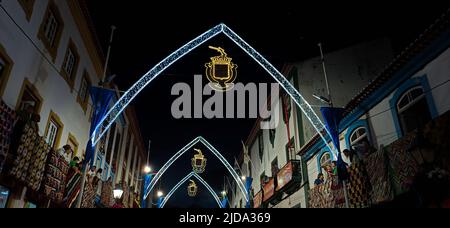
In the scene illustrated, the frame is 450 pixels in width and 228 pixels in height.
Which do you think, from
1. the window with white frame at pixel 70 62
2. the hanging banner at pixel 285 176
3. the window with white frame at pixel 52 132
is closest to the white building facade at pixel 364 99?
the hanging banner at pixel 285 176

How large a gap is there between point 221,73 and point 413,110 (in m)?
7.90

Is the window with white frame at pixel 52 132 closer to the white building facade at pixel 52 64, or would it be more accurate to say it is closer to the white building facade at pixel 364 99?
the white building facade at pixel 52 64

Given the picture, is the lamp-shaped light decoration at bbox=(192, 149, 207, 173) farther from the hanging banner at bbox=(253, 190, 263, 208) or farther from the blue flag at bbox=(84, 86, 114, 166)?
the blue flag at bbox=(84, 86, 114, 166)

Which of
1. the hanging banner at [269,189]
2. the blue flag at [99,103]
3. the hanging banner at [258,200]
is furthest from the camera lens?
the hanging banner at [258,200]

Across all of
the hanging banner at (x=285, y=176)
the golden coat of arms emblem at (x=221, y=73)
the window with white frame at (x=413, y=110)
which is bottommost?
the window with white frame at (x=413, y=110)

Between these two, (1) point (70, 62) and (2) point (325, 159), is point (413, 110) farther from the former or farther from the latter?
(1) point (70, 62)

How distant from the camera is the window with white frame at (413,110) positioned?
10.9 m

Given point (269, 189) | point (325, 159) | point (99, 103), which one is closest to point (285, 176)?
point (269, 189)

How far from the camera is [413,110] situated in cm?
1140

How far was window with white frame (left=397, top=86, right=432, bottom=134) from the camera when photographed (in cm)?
1086

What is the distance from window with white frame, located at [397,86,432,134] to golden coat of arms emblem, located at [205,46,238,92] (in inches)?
275

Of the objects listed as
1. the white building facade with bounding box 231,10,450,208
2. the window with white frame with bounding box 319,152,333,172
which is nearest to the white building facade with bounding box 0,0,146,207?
the white building facade with bounding box 231,10,450,208

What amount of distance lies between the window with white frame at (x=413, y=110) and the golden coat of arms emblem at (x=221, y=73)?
6980 mm
